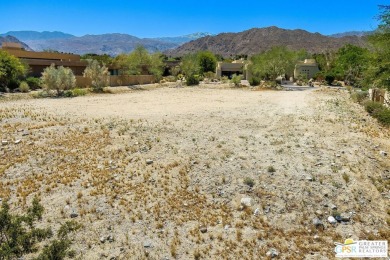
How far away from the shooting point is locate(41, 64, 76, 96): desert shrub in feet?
106

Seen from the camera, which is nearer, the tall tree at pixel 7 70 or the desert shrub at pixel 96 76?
the tall tree at pixel 7 70

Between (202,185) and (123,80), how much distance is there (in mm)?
41497

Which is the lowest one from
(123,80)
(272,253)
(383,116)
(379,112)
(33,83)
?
(272,253)

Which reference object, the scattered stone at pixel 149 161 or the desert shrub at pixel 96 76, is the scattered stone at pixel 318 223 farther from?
the desert shrub at pixel 96 76

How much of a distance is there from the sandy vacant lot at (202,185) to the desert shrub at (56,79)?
16231mm

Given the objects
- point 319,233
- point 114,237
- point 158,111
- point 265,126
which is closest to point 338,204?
point 319,233

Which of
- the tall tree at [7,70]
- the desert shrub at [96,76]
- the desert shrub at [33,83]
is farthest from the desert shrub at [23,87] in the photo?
the desert shrub at [96,76]

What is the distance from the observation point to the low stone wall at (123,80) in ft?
136

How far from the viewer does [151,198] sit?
9.45m

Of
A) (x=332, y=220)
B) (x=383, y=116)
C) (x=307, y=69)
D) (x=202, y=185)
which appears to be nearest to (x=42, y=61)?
(x=383, y=116)

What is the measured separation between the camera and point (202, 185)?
33.3 ft

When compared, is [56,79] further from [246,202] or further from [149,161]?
[246,202]

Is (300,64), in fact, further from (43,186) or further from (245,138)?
(43,186)

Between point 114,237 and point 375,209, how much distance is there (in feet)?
23.0
